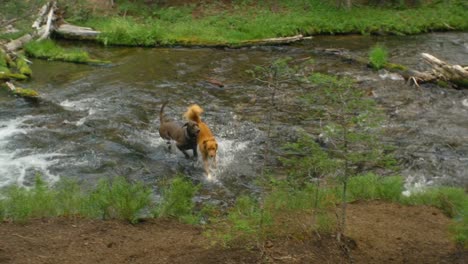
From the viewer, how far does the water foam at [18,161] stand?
9742 mm

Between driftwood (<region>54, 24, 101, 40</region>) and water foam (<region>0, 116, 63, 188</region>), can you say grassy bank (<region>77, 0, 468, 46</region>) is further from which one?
water foam (<region>0, 116, 63, 188</region>)

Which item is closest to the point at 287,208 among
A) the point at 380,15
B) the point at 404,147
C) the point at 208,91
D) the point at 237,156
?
the point at 237,156

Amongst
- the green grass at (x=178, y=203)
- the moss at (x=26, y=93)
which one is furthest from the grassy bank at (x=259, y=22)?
the green grass at (x=178, y=203)

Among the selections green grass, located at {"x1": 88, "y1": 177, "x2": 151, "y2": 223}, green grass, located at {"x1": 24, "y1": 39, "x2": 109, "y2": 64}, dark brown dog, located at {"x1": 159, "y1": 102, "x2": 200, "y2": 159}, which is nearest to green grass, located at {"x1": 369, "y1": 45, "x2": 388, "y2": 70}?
dark brown dog, located at {"x1": 159, "y1": 102, "x2": 200, "y2": 159}

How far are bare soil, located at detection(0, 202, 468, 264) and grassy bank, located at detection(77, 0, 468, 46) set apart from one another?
14375 millimetres

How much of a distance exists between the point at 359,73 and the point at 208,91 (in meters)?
5.00

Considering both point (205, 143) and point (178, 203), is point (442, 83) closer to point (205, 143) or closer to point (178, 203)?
point (205, 143)

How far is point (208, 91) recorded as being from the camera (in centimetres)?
1541

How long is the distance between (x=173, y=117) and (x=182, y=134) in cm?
245

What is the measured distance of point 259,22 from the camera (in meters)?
23.1

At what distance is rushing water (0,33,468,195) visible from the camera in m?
10.4

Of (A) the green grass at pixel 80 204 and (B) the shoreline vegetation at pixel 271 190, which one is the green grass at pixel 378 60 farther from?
(A) the green grass at pixel 80 204

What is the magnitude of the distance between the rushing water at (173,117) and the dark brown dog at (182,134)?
28 cm

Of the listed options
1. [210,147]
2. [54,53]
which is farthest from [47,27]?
[210,147]
